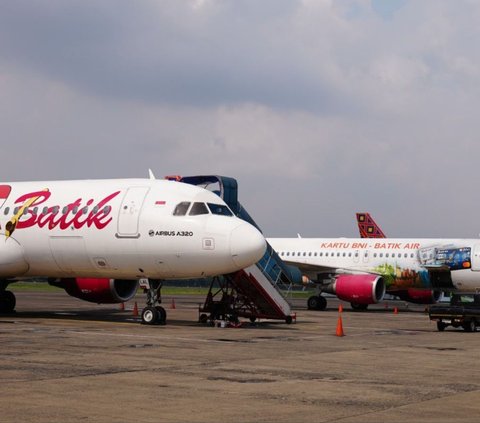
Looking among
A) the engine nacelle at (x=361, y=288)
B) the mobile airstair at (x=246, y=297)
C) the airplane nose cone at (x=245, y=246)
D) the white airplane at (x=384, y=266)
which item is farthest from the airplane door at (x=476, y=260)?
the airplane nose cone at (x=245, y=246)

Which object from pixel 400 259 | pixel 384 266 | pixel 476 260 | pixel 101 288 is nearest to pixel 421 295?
pixel 384 266

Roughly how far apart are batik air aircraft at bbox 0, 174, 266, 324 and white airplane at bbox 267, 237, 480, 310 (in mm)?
17756

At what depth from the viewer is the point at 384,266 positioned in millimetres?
45906

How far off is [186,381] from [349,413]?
11.9 feet

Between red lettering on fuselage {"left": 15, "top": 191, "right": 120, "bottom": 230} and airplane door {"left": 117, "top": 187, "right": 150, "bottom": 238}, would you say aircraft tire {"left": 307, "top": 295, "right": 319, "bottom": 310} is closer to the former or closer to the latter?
red lettering on fuselage {"left": 15, "top": 191, "right": 120, "bottom": 230}

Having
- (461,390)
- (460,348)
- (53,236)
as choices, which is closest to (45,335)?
(53,236)

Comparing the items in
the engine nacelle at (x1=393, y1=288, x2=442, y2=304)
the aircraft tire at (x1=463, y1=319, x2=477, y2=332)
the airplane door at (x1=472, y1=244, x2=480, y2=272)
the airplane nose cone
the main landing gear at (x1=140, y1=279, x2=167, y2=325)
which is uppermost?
the airplane door at (x1=472, y1=244, x2=480, y2=272)

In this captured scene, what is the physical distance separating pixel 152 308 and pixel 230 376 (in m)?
12.4

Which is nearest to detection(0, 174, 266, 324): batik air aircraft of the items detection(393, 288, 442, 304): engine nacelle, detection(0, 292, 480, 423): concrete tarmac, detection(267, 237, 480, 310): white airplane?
detection(0, 292, 480, 423): concrete tarmac

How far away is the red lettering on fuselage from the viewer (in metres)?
26.5

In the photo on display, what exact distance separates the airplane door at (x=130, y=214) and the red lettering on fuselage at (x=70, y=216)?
42 cm

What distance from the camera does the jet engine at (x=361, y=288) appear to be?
4222 cm

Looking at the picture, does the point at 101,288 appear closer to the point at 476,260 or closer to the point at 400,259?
the point at 400,259

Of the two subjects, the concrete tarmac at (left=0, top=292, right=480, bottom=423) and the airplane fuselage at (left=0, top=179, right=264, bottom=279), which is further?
the airplane fuselage at (left=0, top=179, right=264, bottom=279)
